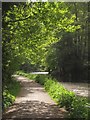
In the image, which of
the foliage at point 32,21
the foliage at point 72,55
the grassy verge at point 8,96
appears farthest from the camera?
the foliage at point 72,55

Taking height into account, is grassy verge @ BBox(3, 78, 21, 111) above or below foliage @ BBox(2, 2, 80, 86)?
below

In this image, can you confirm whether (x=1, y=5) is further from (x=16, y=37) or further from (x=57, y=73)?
(x=57, y=73)

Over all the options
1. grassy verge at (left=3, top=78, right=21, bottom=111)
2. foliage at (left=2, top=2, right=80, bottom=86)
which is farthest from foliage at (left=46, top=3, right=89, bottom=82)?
foliage at (left=2, top=2, right=80, bottom=86)

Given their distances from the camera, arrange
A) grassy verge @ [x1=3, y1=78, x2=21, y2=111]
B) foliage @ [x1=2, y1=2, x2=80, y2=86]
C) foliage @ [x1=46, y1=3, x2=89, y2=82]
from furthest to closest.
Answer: foliage @ [x1=46, y1=3, x2=89, y2=82], grassy verge @ [x1=3, y1=78, x2=21, y2=111], foliage @ [x1=2, y1=2, x2=80, y2=86]

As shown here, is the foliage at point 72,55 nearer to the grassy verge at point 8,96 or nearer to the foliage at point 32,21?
the grassy verge at point 8,96

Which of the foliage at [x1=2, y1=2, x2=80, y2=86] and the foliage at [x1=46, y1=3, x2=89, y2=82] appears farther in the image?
the foliage at [x1=46, y1=3, x2=89, y2=82]

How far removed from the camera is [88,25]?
41.5m

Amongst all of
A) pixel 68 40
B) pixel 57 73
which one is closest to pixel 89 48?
pixel 68 40

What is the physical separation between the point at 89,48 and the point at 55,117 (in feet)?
111

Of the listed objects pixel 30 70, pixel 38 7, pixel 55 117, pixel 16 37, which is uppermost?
pixel 38 7

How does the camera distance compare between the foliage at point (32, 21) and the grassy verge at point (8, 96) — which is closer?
the foliage at point (32, 21)

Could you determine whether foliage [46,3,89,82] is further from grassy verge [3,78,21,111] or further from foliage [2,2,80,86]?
foliage [2,2,80,86]

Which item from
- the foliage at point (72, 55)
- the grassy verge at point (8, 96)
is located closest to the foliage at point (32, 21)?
the grassy verge at point (8, 96)

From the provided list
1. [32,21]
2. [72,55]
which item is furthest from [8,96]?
[72,55]
